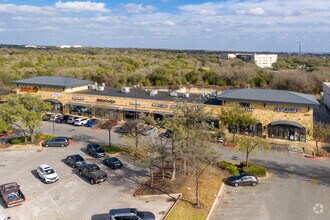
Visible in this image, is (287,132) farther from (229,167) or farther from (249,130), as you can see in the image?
(229,167)

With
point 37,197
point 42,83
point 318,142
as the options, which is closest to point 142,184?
point 37,197

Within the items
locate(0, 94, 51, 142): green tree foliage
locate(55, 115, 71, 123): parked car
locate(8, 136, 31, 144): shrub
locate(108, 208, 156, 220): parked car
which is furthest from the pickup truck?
locate(55, 115, 71, 123): parked car

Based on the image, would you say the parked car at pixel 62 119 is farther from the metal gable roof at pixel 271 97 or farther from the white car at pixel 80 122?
the metal gable roof at pixel 271 97

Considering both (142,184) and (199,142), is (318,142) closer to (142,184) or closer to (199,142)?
(199,142)

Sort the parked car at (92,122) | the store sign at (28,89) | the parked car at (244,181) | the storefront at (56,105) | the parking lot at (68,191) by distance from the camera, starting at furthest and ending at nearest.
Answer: the store sign at (28,89) < the storefront at (56,105) < the parked car at (92,122) < the parked car at (244,181) < the parking lot at (68,191)

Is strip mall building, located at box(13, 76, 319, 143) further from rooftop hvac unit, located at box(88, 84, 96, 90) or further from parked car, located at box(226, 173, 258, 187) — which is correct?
parked car, located at box(226, 173, 258, 187)

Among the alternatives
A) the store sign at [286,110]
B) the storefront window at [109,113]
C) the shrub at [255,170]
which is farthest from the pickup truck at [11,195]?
the store sign at [286,110]
